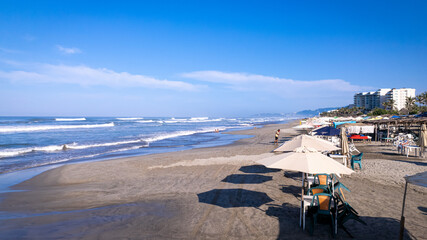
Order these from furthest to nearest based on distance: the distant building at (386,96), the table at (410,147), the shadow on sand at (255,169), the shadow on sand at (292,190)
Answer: the distant building at (386,96) < the table at (410,147) < the shadow on sand at (255,169) < the shadow on sand at (292,190)

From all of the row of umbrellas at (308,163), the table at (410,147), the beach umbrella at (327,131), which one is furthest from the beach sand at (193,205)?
the beach umbrella at (327,131)

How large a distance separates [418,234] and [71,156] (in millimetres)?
16952

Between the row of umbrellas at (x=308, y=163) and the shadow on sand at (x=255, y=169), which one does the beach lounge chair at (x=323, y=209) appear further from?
the shadow on sand at (x=255, y=169)

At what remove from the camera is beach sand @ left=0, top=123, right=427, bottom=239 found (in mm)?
5227

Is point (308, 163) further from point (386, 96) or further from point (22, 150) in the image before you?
point (386, 96)

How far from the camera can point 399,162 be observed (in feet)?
37.5

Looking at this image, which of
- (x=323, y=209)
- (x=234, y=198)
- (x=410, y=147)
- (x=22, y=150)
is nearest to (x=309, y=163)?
(x=323, y=209)

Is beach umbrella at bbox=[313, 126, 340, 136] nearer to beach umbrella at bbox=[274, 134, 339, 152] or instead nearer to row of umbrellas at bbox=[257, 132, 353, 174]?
beach umbrella at bbox=[274, 134, 339, 152]

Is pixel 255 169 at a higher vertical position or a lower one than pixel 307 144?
lower

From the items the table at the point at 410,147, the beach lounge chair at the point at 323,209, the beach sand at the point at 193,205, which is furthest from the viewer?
the table at the point at 410,147

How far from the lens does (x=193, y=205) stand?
22.1ft

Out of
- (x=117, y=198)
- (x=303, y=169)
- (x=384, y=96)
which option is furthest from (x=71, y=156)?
(x=384, y=96)

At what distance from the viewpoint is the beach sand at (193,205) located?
Answer: 17.1 ft

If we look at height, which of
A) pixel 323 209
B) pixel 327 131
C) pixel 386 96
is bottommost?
pixel 323 209
